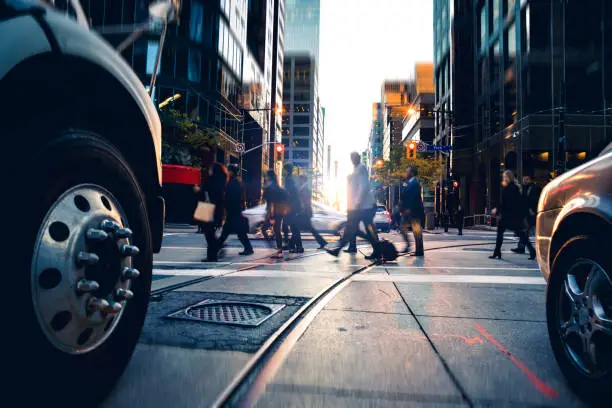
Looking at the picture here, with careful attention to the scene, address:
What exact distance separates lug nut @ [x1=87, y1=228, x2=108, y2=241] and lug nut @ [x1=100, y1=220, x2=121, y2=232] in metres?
0.05

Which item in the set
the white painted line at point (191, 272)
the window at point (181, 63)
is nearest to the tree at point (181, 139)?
the window at point (181, 63)

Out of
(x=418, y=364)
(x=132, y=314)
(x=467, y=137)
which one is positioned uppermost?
(x=467, y=137)

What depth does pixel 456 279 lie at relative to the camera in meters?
5.89

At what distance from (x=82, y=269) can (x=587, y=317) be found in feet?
7.33

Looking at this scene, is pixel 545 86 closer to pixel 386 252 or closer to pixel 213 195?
pixel 386 252

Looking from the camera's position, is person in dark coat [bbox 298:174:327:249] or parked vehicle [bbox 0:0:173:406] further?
person in dark coat [bbox 298:174:327:249]

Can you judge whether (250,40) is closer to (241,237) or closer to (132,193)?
(241,237)

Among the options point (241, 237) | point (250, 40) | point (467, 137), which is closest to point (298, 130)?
point (250, 40)

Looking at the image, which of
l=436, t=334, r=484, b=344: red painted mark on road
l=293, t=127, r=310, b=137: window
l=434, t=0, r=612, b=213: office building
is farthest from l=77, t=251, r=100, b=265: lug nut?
l=293, t=127, r=310, b=137: window

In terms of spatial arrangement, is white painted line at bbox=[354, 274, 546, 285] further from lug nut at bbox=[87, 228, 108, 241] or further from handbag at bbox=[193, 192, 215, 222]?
lug nut at bbox=[87, 228, 108, 241]

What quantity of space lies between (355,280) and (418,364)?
3133 mm

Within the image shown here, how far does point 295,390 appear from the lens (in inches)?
84.6

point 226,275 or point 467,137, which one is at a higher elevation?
point 467,137

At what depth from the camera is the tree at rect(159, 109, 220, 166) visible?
30.3 metres
